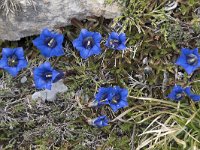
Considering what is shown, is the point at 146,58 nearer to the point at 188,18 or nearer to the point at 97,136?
the point at 188,18

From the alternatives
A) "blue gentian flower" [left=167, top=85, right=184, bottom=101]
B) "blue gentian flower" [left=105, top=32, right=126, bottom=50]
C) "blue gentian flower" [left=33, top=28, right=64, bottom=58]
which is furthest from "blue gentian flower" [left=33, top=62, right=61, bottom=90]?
"blue gentian flower" [left=167, top=85, right=184, bottom=101]

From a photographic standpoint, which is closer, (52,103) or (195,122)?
(195,122)

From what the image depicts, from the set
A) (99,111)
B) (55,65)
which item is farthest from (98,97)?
(55,65)

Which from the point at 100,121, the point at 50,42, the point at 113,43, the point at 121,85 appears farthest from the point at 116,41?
the point at 100,121

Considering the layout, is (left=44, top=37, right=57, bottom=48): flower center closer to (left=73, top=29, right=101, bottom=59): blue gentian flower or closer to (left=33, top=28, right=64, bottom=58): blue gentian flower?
(left=33, top=28, right=64, bottom=58): blue gentian flower

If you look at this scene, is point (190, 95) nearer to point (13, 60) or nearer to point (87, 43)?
point (87, 43)
